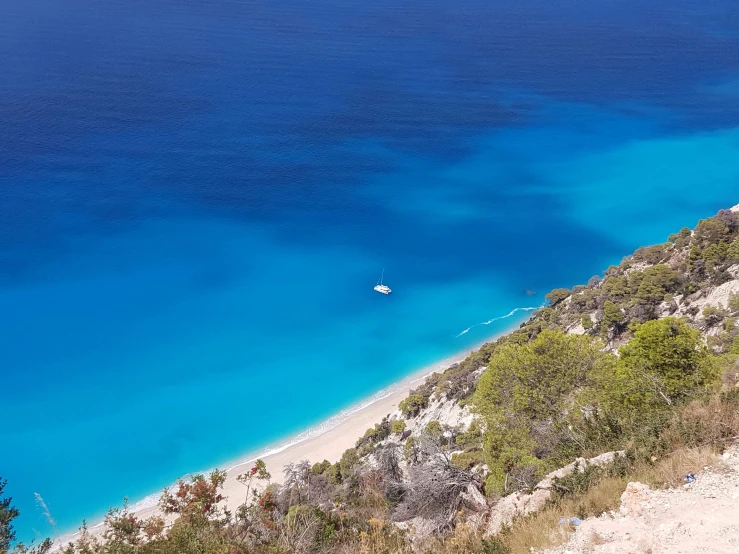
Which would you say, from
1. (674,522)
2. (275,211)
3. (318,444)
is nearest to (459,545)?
(674,522)

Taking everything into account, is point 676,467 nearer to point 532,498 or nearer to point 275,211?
point 532,498

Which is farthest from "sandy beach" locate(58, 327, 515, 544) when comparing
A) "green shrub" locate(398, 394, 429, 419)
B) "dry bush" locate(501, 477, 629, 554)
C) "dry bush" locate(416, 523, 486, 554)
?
"dry bush" locate(501, 477, 629, 554)

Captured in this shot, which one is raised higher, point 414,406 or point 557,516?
point 414,406

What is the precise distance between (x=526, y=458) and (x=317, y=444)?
2244 centimetres

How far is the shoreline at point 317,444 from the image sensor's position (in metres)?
33.8

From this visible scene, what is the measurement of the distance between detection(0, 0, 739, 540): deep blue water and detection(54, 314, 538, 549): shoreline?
1135 mm

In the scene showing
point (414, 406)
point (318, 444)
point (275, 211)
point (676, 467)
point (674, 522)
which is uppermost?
point (275, 211)

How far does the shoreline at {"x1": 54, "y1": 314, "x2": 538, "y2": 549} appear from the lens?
111ft

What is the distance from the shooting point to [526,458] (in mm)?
17984

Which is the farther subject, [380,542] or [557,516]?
[380,542]

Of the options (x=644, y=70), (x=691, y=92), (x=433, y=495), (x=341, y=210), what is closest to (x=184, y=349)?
(x=341, y=210)

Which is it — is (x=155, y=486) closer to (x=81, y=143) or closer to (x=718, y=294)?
(x=718, y=294)

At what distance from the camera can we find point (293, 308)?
5297 cm

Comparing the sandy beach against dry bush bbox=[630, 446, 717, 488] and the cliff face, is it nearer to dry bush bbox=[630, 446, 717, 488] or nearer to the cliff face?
the cliff face
